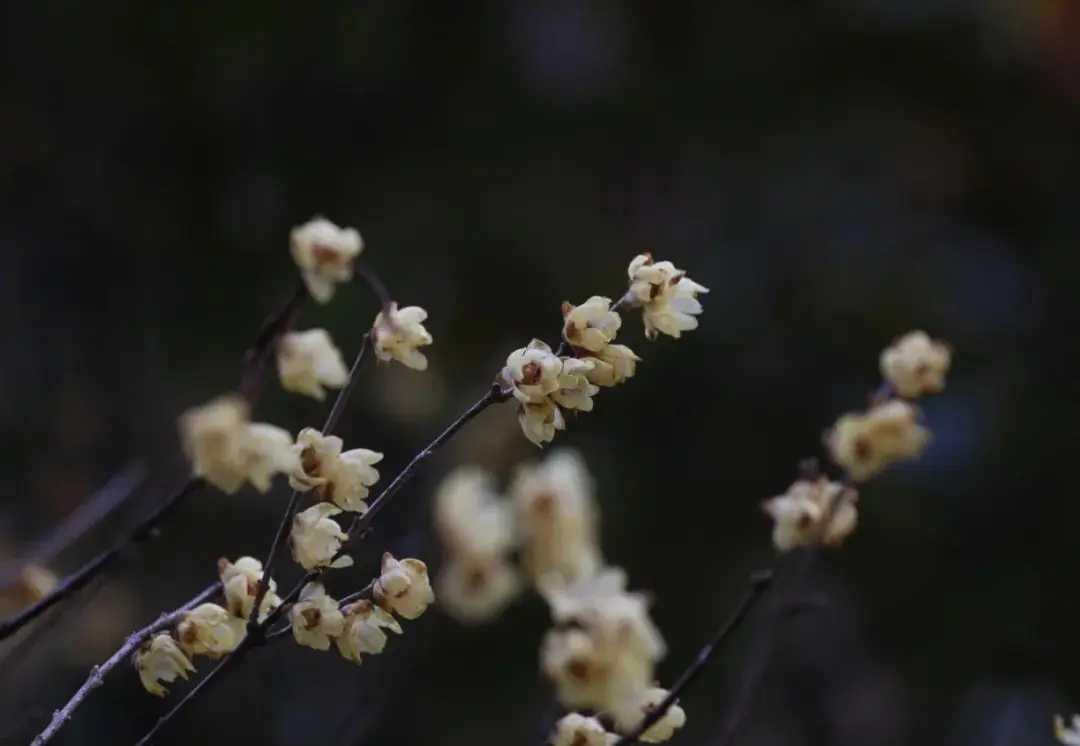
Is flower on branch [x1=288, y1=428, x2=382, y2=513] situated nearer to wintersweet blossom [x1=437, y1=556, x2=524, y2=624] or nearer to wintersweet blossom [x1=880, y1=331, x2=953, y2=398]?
wintersweet blossom [x1=437, y1=556, x2=524, y2=624]

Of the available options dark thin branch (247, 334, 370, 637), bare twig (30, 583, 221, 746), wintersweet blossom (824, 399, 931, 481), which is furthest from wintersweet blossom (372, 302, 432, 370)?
wintersweet blossom (824, 399, 931, 481)

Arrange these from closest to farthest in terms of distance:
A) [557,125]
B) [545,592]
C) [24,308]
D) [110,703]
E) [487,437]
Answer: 1. [545,592]
2. [487,437]
3. [110,703]
4. [24,308]
5. [557,125]

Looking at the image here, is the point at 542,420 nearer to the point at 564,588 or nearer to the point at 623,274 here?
the point at 564,588

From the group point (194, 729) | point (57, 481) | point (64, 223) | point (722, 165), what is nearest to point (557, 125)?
point (722, 165)

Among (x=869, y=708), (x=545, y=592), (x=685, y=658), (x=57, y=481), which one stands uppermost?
(x=869, y=708)

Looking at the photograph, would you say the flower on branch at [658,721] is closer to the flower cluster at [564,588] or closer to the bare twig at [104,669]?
the flower cluster at [564,588]

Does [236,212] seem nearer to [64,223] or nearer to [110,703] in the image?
[64,223]

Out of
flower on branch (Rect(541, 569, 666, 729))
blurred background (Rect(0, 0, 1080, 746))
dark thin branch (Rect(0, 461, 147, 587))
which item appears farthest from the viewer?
blurred background (Rect(0, 0, 1080, 746))
